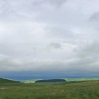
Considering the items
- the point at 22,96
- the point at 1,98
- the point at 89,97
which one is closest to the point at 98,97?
the point at 89,97

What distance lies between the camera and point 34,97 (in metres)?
45.9

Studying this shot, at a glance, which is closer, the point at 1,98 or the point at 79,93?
the point at 1,98

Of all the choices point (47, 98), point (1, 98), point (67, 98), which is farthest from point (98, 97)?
point (1, 98)

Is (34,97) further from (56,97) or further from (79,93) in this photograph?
(79,93)

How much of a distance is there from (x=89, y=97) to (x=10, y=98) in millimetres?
13727

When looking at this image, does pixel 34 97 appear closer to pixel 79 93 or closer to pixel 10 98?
pixel 10 98

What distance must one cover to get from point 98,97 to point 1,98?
16.9 m

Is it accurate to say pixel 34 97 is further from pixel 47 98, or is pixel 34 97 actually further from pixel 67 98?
pixel 67 98

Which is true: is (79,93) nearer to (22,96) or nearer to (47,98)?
(47,98)

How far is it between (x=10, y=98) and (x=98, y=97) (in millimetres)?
15368

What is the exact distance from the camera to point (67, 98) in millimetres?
45312

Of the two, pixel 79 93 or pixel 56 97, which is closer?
pixel 56 97

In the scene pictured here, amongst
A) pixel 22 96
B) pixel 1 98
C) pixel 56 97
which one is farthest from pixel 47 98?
pixel 1 98

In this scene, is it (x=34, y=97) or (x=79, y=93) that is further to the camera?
(x=79, y=93)
